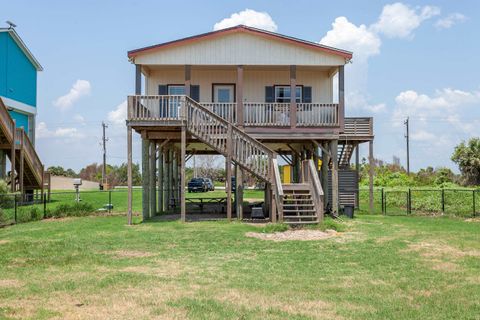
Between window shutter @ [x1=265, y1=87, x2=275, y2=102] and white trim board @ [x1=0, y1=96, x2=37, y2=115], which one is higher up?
white trim board @ [x1=0, y1=96, x2=37, y2=115]

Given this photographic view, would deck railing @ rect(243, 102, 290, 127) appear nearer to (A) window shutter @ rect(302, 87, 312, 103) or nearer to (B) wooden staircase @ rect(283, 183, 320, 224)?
(A) window shutter @ rect(302, 87, 312, 103)

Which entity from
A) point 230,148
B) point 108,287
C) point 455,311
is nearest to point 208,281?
point 108,287

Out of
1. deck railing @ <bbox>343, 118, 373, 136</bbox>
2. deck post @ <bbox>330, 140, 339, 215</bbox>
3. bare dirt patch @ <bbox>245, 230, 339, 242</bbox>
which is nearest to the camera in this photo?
bare dirt patch @ <bbox>245, 230, 339, 242</bbox>

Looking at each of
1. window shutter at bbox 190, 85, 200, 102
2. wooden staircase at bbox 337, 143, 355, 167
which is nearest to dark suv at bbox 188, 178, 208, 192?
wooden staircase at bbox 337, 143, 355, 167

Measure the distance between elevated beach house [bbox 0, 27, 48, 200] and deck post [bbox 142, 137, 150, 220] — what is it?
26.5 feet

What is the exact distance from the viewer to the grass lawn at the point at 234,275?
6699mm

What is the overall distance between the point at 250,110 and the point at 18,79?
1918cm

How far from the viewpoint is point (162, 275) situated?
891cm

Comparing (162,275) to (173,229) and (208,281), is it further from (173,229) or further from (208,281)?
(173,229)

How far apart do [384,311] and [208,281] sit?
9.92ft

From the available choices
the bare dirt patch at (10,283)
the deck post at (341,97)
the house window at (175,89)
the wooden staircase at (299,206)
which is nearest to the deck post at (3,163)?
the house window at (175,89)

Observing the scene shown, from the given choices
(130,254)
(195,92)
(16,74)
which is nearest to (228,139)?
(195,92)

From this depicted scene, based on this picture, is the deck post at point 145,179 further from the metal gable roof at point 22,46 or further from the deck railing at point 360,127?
the metal gable roof at point 22,46

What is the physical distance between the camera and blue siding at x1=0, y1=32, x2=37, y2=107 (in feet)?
97.0
